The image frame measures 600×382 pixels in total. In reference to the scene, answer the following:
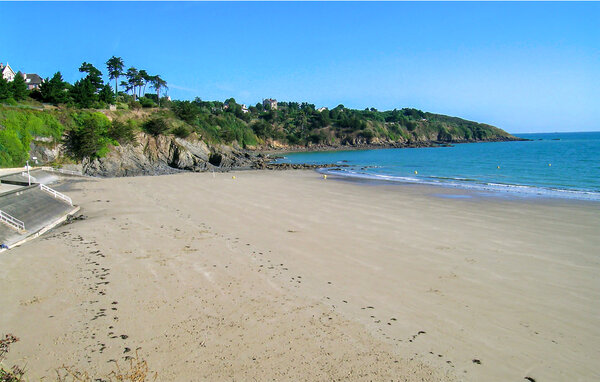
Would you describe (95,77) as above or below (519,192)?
above

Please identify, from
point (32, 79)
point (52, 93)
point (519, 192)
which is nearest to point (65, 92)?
point (52, 93)

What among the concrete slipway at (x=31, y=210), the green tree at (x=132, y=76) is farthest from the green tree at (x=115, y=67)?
the concrete slipway at (x=31, y=210)

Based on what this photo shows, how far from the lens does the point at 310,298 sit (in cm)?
938

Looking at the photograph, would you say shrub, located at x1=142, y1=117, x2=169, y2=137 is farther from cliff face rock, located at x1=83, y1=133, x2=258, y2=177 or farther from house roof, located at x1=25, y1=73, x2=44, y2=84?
house roof, located at x1=25, y1=73, x2=44, y2=84

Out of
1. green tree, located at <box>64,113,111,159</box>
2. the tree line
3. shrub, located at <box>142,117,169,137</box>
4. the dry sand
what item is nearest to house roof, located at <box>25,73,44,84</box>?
the tree line

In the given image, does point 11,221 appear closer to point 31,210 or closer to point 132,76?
point 31,210

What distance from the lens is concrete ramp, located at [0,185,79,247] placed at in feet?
47.1

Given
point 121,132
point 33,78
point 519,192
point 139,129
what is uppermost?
point 33,78

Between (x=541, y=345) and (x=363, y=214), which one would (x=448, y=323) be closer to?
(x=541, y=345)

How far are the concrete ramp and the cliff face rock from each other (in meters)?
20.8

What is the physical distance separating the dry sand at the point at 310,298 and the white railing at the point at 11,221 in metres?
1.11

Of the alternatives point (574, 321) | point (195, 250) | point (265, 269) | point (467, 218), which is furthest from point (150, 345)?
point (467, 218)

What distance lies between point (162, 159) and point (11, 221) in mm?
33844

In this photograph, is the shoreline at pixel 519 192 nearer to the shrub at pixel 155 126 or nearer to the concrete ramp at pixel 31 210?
the concrete ramp at pixel 31 210
